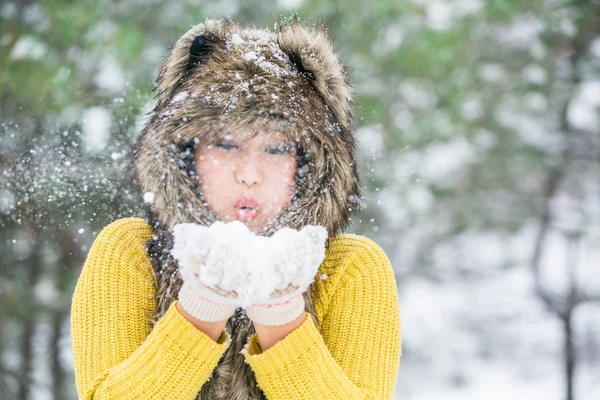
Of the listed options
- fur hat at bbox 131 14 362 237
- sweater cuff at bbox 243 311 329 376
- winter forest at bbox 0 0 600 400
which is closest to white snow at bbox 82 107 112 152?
winter forest at bbox 0 0 600 400

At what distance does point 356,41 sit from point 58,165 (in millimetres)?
3344

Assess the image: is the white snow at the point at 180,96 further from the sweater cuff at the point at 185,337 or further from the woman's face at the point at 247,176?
the sweater cuff at the point at 185,337

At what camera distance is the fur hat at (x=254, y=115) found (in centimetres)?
139

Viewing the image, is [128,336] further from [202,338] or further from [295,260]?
[295,260]

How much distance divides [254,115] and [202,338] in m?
0.49

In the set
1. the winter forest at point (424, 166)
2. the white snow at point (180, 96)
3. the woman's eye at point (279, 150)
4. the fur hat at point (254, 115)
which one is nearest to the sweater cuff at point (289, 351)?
the fur hat at point (254, 115)

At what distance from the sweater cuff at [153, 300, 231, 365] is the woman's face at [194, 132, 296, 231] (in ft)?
0.86

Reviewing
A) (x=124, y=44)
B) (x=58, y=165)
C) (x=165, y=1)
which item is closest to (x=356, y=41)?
(x=165, y=1)

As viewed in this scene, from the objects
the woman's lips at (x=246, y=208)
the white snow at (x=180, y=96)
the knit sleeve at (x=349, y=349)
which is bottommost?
the knit sleeve at (x=349, y=349)

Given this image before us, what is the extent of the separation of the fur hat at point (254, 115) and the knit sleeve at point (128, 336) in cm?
12

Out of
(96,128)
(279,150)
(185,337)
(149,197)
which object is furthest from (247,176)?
(96,128)

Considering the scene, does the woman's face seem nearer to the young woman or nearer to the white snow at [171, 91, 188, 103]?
the young woman

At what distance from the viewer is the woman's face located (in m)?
1.36

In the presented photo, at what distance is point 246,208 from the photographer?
136cm
